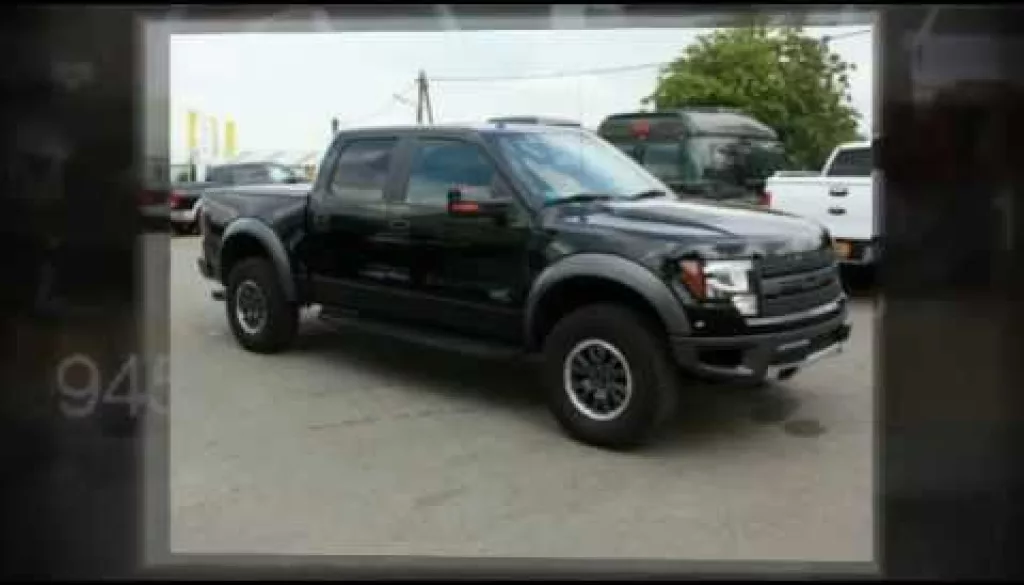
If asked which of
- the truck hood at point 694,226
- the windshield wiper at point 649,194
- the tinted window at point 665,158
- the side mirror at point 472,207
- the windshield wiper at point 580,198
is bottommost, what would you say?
the truck hood at point 694,226

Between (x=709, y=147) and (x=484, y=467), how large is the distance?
238 inches

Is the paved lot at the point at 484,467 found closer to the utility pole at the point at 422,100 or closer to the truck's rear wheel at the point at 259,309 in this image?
the truck's rear wheel at the point at 259,309

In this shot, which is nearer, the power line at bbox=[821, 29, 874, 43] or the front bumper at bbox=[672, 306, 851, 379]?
the power line at bbox=[821, 29, 874, 43]

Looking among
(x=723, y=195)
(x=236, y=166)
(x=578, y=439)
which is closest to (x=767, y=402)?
(x=578, y=439)

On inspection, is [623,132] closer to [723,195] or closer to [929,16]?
[723,195]

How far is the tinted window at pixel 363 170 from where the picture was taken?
5.38 m

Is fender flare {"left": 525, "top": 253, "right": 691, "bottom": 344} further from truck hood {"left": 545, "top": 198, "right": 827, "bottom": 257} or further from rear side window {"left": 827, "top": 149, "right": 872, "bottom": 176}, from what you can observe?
rear side window {"left": 827, "top": 149, "right": 872, "bottom": 176}

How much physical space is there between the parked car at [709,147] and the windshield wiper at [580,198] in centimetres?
309

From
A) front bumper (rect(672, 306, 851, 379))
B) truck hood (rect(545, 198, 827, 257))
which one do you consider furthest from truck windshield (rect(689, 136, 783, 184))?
front bumper (rect(672, 306, 851, 379))

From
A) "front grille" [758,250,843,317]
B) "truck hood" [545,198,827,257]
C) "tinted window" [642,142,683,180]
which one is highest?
"tinted window" [642,142,683,180]

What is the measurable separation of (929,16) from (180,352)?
3563mm

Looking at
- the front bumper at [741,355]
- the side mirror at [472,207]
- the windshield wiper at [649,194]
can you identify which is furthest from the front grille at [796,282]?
the side mirror at [472,207]

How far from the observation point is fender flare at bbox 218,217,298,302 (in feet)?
19.2

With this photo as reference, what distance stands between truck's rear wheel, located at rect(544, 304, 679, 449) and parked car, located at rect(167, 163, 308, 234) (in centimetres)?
194
